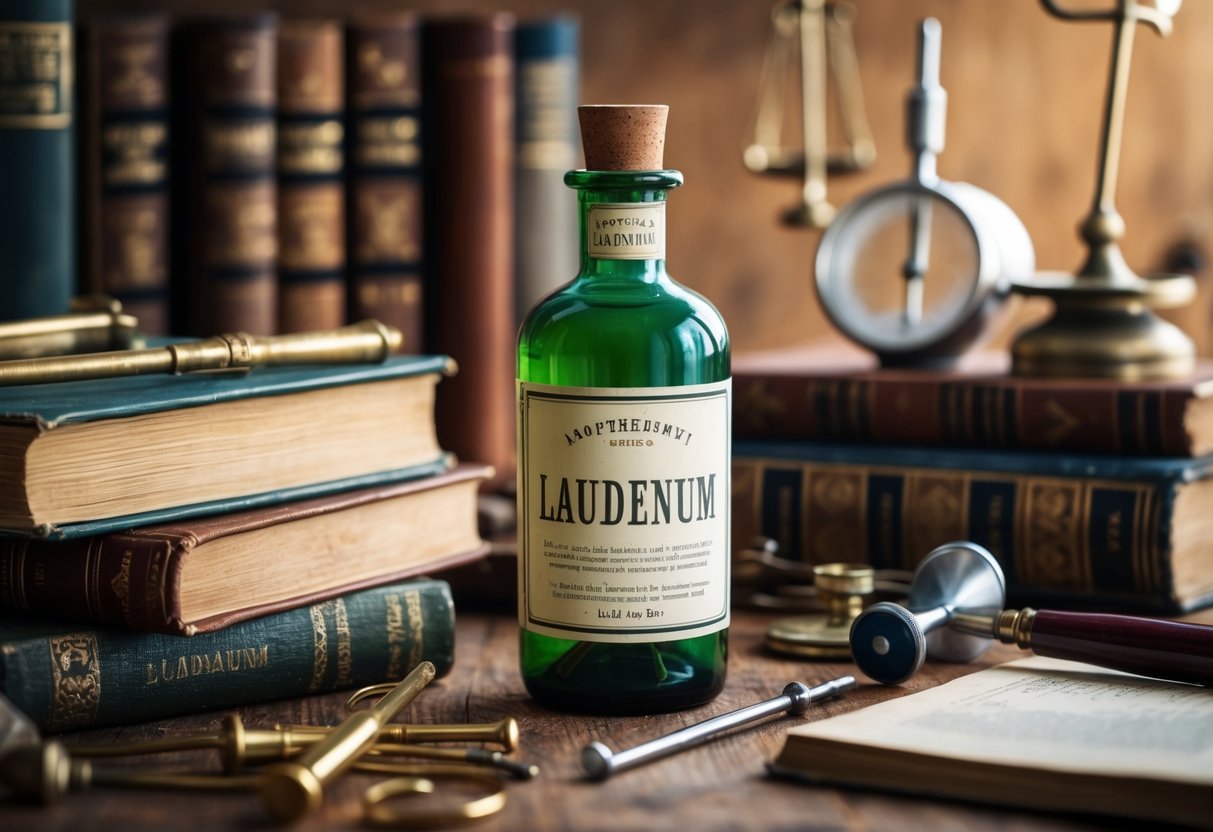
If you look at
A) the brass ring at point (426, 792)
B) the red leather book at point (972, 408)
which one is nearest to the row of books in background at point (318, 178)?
the red leather book at point (972, 408)

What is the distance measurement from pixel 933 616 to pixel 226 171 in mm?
779

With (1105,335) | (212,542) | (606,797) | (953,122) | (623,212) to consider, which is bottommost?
(606,797)

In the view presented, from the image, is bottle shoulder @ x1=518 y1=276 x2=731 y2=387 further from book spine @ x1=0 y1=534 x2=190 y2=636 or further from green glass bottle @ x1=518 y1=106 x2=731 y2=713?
book spine @ x1=0 y1=534 x2=190 y2=636

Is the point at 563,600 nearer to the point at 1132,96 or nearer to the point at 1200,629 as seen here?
the point at 1200,629

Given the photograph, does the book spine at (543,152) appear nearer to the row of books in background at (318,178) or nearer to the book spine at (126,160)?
the row of books in background at (318,178)

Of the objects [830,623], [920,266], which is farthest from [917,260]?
[830,623]

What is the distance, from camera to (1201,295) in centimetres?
199

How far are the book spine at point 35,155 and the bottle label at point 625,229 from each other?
22.0 inches

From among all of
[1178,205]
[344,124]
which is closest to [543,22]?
[344,124]

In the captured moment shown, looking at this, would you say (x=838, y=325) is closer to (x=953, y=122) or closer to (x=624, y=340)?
(x=624, y=340)

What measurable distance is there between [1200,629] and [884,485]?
0.37m

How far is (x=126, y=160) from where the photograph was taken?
143 cm

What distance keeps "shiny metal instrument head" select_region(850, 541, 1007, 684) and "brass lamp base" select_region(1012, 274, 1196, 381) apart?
1.00 ft

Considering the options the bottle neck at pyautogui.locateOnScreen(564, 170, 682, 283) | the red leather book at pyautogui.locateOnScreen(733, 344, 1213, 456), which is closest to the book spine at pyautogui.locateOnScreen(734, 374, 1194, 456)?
the red leather book at pyautogui.locateOnScreen(733, 344, 1213, 456)
